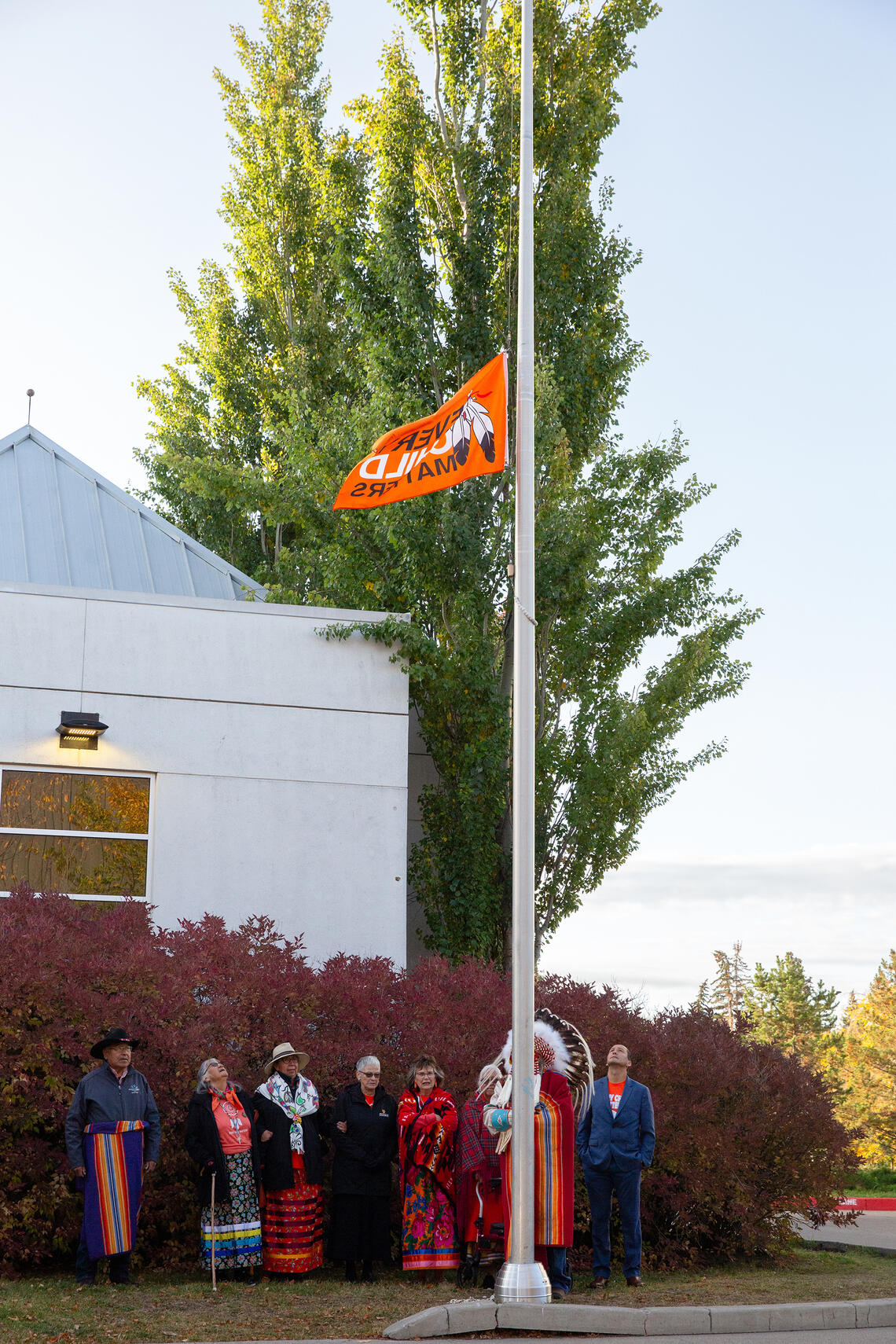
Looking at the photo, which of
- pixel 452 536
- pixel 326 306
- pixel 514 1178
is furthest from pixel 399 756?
pixel 326 306

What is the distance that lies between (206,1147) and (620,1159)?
294cm

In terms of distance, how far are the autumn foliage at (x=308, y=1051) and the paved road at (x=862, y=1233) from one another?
168 cm

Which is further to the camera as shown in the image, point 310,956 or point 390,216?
point 390,216

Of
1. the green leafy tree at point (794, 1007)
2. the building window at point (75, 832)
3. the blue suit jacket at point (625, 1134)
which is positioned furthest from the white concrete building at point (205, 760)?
the green leafy tree at point (794, 1007)

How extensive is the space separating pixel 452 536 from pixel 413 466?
552cm

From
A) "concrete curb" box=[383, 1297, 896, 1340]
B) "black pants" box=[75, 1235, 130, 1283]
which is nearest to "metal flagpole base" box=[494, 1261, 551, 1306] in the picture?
"concrete curb" box=[383, 1297, 896, 1340]

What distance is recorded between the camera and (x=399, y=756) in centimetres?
1504

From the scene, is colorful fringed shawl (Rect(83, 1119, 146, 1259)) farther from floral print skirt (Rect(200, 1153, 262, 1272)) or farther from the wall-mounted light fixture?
the wall-mounted light fixture

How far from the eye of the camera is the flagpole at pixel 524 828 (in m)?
8.46

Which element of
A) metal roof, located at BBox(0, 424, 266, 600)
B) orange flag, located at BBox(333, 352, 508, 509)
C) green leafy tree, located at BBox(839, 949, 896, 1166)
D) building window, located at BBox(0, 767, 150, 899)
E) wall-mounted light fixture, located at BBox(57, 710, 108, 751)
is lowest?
green leafy tree, located at BBox(839, 949, 896, 1166)

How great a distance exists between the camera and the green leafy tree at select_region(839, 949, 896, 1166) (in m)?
36.3

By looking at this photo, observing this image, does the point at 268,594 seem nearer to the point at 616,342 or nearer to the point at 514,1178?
the point at 616,342

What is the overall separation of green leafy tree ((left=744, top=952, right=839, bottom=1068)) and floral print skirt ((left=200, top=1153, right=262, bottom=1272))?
2232 inches

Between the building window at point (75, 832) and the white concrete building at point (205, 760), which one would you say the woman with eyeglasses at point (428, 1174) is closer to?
the white concrete building at point (205, 760)
